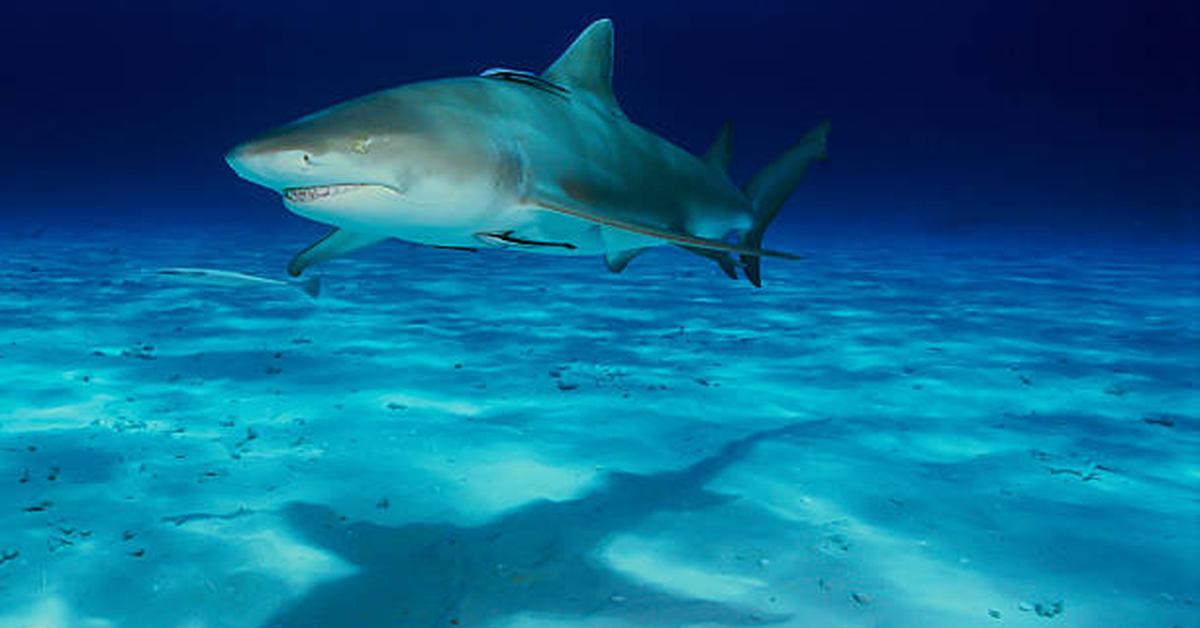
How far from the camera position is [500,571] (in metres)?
2.78

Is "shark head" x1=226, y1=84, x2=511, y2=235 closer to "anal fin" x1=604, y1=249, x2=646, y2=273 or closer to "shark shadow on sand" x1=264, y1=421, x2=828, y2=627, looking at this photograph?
"anal fin" x1=604, y1=249, x2=646, y2=273

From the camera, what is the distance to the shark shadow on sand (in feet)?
8.16

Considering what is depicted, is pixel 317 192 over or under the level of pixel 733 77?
under

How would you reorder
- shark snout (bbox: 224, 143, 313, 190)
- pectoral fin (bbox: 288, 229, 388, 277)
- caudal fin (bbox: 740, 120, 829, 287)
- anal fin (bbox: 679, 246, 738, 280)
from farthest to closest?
caudal fin (bbox: 740, 120, 829, 287)
anal fin (bbox: 679, 246, 738, 280)
pectoral fin (bbox: 288, 229, 388, 277)
shark snout (bbox: 224, 143, 313, 190)

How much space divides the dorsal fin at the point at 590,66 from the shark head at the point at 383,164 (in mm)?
1037

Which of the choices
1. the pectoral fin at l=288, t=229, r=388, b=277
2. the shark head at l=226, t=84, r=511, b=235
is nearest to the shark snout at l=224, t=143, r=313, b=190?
the shark head at l=226, t=84, r=511, b=235

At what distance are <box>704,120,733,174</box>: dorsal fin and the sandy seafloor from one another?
5.04 ft

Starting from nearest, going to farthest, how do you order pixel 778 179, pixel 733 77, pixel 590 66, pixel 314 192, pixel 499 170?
pixel 314 192
pixel 499 170
pixel 590 66
pixel 778 179
pixel 733 77

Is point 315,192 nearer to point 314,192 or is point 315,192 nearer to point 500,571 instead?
point 314,192

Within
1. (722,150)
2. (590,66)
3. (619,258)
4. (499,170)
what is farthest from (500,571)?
(722,150)

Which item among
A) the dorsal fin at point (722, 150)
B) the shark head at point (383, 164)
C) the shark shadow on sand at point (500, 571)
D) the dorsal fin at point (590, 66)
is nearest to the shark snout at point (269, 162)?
the shark head at point (383, 164)

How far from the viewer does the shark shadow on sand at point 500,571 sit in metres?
2.49

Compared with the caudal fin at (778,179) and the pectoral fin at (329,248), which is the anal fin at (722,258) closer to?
the caudal fin at (778,179)

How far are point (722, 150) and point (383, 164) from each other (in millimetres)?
2624
